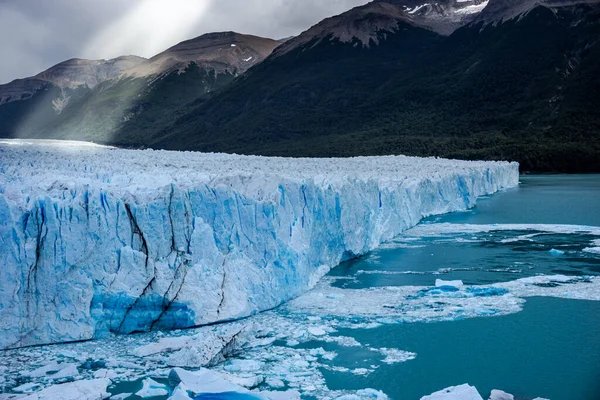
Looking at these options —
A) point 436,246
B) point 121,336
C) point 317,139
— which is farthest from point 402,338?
point 317,139

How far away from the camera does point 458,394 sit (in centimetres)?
655

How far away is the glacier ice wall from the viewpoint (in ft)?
25.5

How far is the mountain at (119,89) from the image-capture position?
9375cm

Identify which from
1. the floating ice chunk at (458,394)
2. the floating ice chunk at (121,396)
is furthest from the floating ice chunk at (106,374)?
the floating ice chunk at (458,394)

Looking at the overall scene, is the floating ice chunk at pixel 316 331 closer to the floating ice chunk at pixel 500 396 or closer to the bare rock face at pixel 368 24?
the floating ice chunk at pixel 500 396

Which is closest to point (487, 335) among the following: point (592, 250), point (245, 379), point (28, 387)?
point (245, 379)

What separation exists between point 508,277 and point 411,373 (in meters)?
5.32

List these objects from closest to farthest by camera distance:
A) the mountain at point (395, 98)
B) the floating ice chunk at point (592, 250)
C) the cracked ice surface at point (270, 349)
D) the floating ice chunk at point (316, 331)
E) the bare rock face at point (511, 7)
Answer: the cracked ice surface at point (270, 349), the floating ice chunk at point (316, 331), the floating ice chunk at point (592, 250), the mountain at point (395, 98), the bare rock face at point (511, 7)

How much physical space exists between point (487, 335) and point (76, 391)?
5368 millimetres

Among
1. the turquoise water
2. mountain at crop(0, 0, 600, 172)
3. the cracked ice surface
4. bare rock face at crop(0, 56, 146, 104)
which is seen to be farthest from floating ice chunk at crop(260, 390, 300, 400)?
bare rock face at crop(0, 56, 146, 104)

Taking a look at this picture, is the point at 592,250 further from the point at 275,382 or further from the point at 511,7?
the point at 511,7

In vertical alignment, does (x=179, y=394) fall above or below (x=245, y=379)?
above

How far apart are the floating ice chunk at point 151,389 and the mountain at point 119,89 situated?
80.3 meters

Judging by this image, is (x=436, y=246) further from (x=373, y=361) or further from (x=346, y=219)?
(x=373, y=361)
